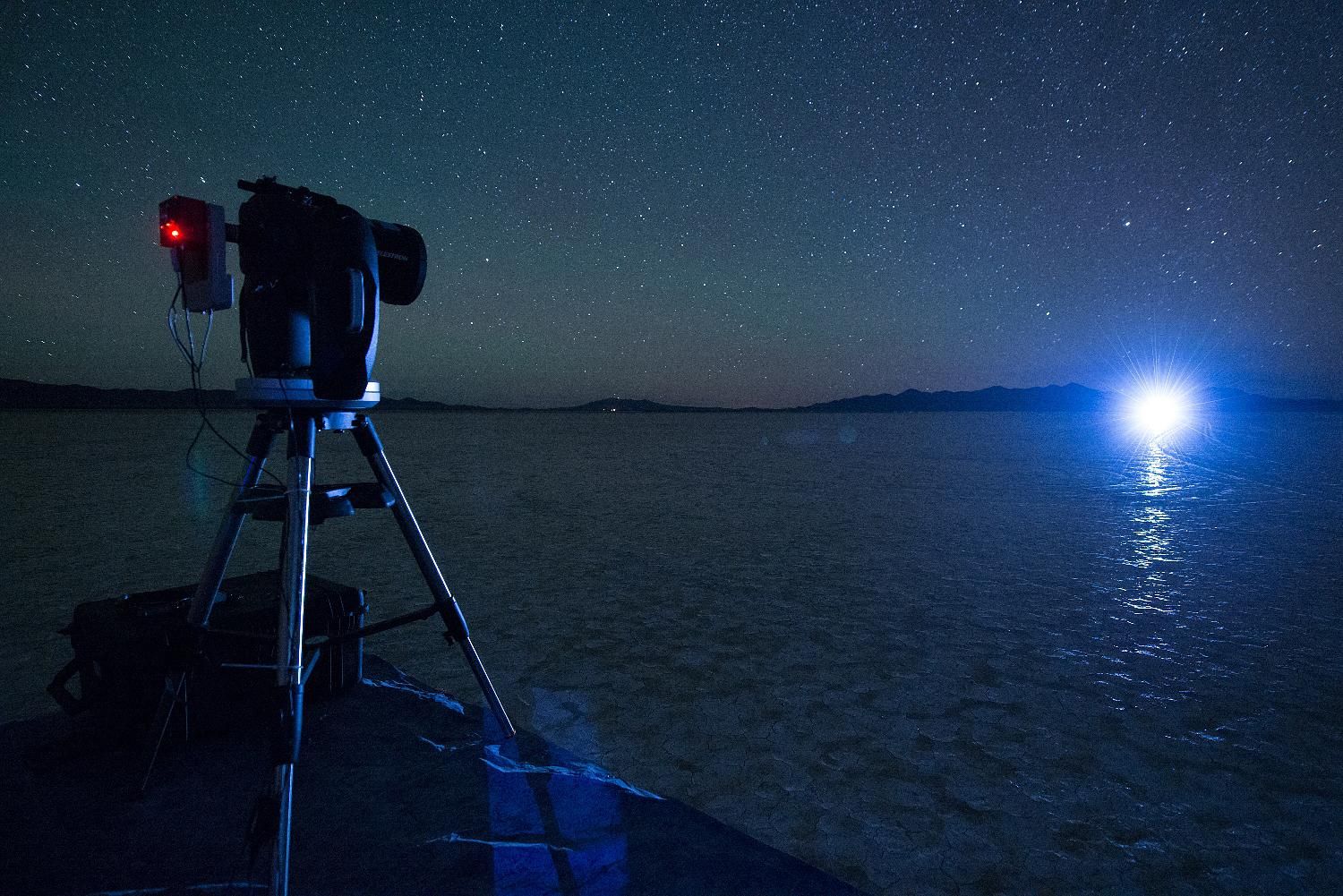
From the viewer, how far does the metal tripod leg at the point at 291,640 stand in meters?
1.67

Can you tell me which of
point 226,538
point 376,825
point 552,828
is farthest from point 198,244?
point 552,828

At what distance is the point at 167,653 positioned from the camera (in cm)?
229

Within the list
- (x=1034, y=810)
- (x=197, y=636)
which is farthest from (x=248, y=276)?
(x=1034, y=810)

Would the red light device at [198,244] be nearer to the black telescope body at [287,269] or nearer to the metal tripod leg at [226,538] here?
the black telescope body at [287,269]

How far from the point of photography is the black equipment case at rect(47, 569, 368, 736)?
257 cm

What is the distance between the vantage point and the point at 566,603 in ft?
16.6

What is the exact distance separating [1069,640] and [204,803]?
478 cm

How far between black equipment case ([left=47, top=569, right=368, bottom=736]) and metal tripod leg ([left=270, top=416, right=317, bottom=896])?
1.67 ft

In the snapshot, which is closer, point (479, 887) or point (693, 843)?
point (479, 887)

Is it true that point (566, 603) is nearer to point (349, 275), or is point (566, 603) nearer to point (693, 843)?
point (693, 843)

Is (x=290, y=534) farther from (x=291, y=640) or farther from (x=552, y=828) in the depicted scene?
(x=552, y=828)

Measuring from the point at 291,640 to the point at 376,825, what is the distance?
82 centimetres

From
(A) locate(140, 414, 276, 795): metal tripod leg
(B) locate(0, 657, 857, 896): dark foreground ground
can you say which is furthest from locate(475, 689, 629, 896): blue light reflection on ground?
(A) locate(140, 414, 276, 795): metal tripod leg

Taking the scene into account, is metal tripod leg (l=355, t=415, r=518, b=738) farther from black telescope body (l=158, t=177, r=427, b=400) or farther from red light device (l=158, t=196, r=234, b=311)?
red light device (l=158, t=196, r=234, b=311)
